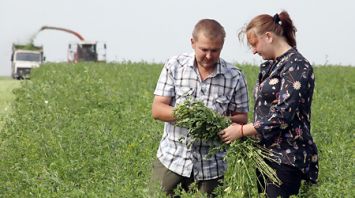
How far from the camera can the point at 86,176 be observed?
754 centimetres

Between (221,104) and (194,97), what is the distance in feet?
0.66

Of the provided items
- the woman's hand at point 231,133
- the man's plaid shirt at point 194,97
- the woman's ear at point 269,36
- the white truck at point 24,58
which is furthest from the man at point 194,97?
the white truck at point 24,58

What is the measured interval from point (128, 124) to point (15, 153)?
1.94 meters

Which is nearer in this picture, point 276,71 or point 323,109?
point 276,71

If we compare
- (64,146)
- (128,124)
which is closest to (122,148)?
(64,146)

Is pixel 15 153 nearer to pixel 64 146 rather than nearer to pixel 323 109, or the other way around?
pixel 64 146

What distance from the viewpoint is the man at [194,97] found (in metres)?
5.74

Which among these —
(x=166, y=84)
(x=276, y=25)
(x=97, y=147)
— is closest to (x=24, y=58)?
(x=97, y=147)

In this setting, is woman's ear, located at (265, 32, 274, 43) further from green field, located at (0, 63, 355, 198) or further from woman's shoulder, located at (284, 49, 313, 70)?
green field, located at (0, 63, 355, 198)

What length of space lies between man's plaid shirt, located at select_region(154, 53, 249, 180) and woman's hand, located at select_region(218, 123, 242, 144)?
182 millimetres

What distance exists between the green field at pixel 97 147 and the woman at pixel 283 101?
1.11 ft

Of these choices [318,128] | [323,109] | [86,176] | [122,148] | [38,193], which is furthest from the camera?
[323,109]

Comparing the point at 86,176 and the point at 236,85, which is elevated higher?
the point at 236,85

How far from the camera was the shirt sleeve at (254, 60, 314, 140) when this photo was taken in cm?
530
